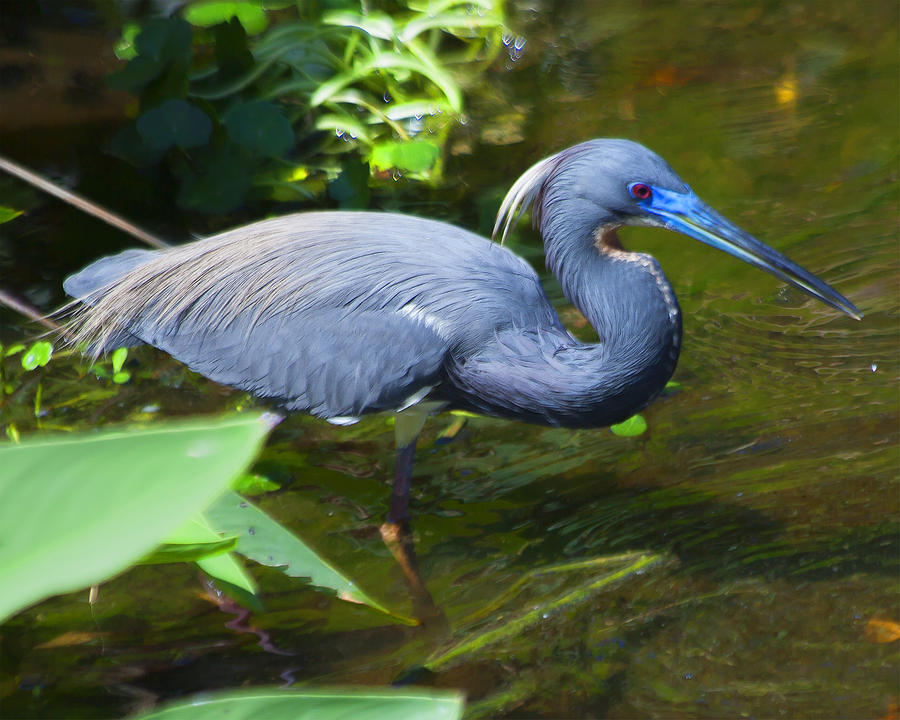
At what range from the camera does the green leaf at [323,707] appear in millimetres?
1006

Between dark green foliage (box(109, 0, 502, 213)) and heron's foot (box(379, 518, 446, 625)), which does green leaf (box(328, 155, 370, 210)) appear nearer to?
dark green foliage (box(109, 0, 502, 213))

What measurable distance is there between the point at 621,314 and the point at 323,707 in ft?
6.58

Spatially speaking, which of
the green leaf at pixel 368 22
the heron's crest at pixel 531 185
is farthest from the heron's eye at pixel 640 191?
the green leaf at pixel 368 22

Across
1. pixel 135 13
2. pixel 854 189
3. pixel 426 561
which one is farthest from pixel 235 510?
pixel 135 13

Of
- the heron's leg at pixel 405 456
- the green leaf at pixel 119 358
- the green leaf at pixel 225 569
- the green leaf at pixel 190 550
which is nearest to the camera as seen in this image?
the green leaf at pixel 190 550

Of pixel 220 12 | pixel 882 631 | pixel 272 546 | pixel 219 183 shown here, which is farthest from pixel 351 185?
pixel 882 631

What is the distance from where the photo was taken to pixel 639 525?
10.3ft

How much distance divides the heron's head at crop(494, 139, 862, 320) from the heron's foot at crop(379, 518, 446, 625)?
104 centimetres

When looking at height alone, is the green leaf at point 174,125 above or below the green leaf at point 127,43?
below

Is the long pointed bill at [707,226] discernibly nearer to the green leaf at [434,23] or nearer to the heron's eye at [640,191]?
the heron's eye at [640,191]

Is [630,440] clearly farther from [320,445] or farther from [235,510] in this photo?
[235,510]

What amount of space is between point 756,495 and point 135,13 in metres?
4.02

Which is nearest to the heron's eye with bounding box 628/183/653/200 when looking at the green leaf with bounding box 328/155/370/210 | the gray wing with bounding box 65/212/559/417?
the gray wing with bounding box 65/212/559/417

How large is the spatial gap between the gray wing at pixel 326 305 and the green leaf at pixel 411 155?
1.39 m
